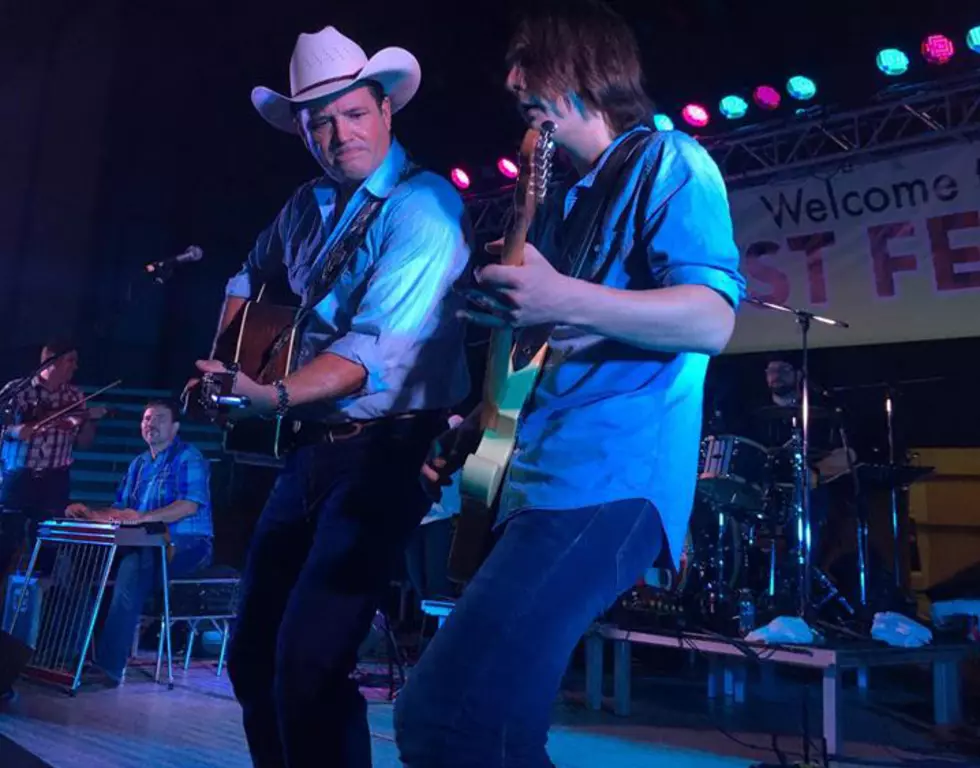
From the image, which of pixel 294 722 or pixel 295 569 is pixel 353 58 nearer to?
pixel 295 569

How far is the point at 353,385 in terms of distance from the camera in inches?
92.9

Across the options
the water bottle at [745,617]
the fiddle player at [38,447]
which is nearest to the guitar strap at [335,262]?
the water bottle at [745,617]

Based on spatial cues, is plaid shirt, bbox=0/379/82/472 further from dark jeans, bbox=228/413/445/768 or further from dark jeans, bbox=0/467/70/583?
dark jeans, bbox=228/413/445/768

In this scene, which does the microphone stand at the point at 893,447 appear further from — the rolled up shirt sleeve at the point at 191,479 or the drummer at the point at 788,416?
the rolled up shirt sleeve at the point at 191,479

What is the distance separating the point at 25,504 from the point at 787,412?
248 inches

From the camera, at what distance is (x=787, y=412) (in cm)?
734

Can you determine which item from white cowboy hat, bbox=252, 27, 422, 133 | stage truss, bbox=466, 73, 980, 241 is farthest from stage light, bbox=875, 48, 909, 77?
white cowboy hat, bbox=252, 27, 422, 133

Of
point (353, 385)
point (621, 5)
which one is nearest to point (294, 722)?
point (353, 385)

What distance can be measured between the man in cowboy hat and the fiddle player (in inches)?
246

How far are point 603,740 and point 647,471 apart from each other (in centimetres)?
411

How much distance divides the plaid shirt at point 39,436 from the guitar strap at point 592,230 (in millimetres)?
7512

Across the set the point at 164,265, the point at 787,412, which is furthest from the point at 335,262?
the point at 787,412

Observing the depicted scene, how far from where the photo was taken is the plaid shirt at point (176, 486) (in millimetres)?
7254

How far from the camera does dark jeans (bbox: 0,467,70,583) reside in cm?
783
